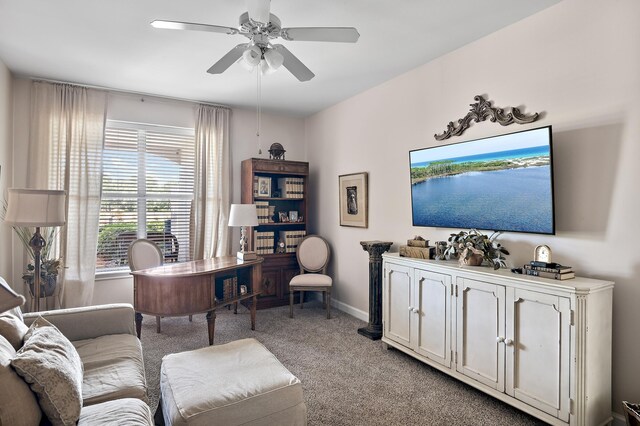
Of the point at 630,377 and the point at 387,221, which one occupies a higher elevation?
the point at 387,221

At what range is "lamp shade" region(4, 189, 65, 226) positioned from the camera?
260 centimetres

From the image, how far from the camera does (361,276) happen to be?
4.38m

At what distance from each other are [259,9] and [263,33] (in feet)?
1.15

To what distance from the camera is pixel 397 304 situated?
3213mm

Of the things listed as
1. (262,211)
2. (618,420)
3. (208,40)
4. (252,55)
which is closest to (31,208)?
(208,40)

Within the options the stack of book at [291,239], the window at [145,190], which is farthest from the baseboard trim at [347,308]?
the window at [145,190]

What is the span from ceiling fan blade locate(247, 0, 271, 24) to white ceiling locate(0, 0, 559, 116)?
0.57m

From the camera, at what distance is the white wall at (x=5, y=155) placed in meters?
3.47

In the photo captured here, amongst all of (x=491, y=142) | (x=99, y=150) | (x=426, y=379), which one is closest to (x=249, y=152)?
(x=99, y=150)

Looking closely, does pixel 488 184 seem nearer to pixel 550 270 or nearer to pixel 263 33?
pixel 550 270

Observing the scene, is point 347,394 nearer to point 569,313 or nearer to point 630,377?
point 569,313

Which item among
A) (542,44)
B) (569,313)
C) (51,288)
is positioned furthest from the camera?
(51,288)

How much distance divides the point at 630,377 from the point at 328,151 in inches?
154

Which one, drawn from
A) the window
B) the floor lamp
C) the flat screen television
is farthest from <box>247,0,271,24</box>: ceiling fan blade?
the window
